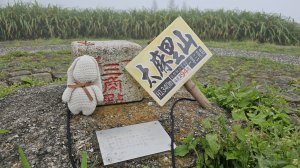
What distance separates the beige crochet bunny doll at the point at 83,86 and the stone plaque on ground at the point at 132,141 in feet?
0.91

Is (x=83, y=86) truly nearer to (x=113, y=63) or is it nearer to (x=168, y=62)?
(x=113, y=63)

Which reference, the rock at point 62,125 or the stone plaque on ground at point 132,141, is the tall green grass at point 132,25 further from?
the stone plaque on ground at point 132,141

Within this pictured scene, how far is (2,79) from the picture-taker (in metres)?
4.23

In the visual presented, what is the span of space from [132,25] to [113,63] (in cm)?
669

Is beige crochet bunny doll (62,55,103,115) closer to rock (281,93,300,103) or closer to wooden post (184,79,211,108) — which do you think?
wooden post (184,79,211,108)

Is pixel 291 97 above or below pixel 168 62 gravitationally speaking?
below

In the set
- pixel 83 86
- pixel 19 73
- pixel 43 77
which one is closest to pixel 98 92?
pixel 83 86

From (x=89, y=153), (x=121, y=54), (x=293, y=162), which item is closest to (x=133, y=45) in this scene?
(x=121, y=54)

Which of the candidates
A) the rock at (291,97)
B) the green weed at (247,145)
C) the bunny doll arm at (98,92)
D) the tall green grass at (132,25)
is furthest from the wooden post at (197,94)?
the tall green grass at (132,25)

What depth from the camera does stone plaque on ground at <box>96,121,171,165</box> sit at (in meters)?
2.03

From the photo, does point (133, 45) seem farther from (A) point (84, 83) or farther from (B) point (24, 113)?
(B) point (24, 113)

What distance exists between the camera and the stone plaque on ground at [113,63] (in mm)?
2561

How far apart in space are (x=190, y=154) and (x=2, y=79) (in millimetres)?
3202

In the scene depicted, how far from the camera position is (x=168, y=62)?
8.00 feet
